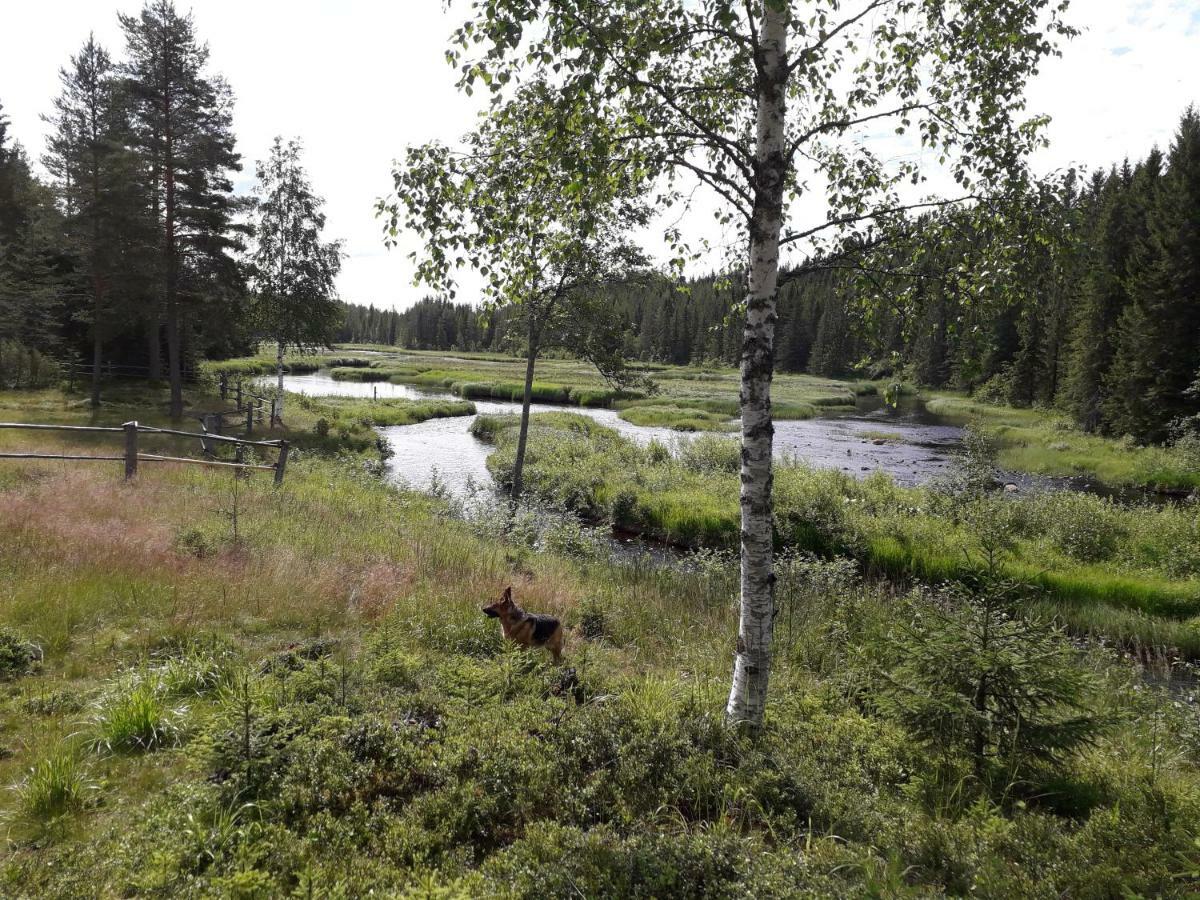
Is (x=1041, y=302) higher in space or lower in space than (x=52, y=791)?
higher

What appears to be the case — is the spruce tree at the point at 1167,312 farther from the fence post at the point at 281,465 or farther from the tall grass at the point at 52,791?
the tall grass at the point at 52,791

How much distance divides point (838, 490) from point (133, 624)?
1822 centimetres

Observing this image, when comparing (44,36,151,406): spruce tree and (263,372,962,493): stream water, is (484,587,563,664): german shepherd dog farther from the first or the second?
(44,36,151,406): spruce tree

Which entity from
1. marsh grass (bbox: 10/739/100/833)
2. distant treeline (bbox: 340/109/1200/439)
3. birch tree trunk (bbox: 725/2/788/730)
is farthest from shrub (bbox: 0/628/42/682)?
birch tree trunk (bbox: 725/2/788/730)

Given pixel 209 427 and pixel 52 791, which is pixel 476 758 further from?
pixel 209 427

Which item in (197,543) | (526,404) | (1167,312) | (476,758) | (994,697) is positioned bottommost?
(476,758)

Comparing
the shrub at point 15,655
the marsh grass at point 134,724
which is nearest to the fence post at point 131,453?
the shrub at point 15,655

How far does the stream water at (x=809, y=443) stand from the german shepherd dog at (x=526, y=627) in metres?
16.2

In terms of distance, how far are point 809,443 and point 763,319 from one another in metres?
34.3

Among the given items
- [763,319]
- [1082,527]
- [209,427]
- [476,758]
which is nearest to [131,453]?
[209,427]

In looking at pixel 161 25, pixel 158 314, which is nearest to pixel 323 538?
pixel 158 314

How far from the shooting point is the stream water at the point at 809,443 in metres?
26.7

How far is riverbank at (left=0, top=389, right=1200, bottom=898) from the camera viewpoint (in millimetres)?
3445

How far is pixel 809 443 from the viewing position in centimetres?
3694
